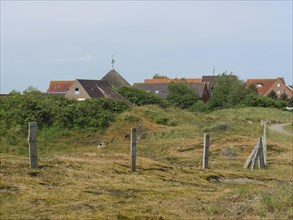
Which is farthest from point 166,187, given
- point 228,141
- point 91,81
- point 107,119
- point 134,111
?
point 91,81

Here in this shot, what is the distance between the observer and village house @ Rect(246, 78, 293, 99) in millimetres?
93500

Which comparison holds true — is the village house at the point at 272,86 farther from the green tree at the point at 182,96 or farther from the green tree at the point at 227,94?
the green tree at the point at 182,96

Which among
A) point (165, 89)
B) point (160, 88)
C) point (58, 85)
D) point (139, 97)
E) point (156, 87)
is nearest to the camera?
point (139, 97)

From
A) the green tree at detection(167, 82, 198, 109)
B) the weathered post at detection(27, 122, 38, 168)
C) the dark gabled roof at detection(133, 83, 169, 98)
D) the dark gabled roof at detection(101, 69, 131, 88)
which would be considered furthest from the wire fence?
the dark gabled roof at detection(133, 83, 169, 98)

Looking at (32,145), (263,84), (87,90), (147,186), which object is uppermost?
(263,84)

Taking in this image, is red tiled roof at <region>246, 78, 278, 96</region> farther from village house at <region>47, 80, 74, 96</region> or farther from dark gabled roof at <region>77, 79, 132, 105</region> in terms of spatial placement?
dark gabled roof at <region>77, 79, 132, 105</region>

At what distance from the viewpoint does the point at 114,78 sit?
2574 inches

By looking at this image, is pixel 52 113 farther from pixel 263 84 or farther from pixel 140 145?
pixel 263 84

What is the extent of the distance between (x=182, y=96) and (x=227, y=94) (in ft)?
30.2

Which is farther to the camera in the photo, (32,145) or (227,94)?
(227,94)

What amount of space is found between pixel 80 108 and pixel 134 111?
147 inches

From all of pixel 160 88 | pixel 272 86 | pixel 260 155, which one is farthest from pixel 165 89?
pixel 260 155

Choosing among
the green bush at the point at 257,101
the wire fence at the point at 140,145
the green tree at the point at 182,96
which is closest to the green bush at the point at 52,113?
the wire fence at the point at 140,145

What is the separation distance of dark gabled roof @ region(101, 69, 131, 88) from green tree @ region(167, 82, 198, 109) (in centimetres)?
676
